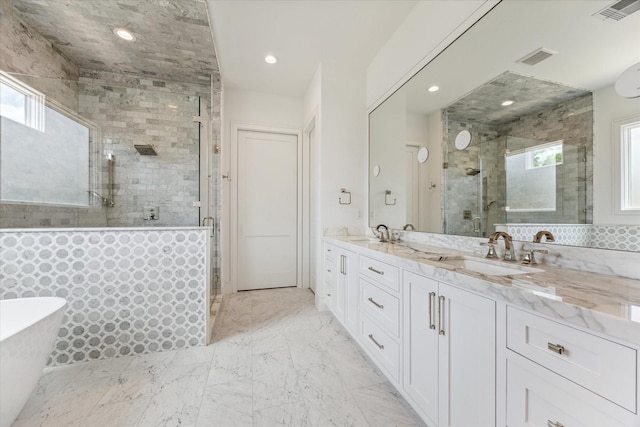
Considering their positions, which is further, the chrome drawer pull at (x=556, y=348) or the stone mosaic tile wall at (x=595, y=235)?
the stone mosaic tile wall at (x=595, y=235)

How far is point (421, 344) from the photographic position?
1214 mm

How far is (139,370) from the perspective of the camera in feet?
5.70

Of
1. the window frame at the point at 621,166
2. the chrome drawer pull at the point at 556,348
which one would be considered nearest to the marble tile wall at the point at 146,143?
the chrome drawer pull at the point at 556,348

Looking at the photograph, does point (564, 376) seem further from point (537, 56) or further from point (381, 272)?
point (537, 56)

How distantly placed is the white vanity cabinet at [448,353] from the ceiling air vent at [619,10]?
1.24 metres

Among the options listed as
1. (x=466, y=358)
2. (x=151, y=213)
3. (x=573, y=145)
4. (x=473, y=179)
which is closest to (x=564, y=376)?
(x=466, y=358)

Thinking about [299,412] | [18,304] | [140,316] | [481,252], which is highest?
[481,252]

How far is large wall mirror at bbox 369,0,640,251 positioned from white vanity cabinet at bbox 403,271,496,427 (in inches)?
25.7

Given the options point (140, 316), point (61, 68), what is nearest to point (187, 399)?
point (140, 316)

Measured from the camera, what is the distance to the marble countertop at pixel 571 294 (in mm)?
579

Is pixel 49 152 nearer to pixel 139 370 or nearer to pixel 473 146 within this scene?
pixel 139 370

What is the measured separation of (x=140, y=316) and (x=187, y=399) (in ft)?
2.74

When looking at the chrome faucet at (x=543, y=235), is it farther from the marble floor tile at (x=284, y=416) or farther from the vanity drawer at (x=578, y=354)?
the marble floor tile at (x=284, y=416)

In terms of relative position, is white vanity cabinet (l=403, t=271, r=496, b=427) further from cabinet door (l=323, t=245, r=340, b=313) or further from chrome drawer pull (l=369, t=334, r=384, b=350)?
cabinet door (l=323, t=245, r=340, b=313)
